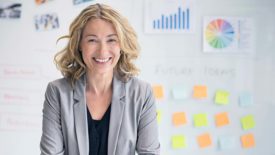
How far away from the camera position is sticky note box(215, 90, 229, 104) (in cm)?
212

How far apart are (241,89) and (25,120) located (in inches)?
49.6

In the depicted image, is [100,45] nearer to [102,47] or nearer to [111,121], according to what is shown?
[102,47]

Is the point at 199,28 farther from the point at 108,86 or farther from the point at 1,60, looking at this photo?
the point at 1,60

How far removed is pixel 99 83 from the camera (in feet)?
4.64

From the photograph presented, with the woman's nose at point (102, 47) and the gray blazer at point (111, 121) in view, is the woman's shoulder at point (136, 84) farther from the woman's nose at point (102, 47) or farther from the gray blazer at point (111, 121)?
the woman's nose at point (102, 47)

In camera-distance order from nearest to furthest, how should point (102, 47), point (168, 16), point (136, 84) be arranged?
point (102, 47) < point (136, 84) < point (168, 16)

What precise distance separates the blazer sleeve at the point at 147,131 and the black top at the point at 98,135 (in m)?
0.12

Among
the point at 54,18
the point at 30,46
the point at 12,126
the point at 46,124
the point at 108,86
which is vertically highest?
the point at 54,18

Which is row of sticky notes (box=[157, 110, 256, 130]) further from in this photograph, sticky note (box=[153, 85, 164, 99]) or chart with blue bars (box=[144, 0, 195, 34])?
chart with blue bars (box=[144, 0, 195, 34])

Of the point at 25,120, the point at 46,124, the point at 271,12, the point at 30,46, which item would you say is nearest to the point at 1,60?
the point at 30,46

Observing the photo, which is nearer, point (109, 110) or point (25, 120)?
point (109, 110)

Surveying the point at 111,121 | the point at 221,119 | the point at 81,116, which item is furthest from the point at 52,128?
the point at 221,119

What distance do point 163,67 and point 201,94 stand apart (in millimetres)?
269

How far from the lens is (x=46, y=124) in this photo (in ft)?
4.30
